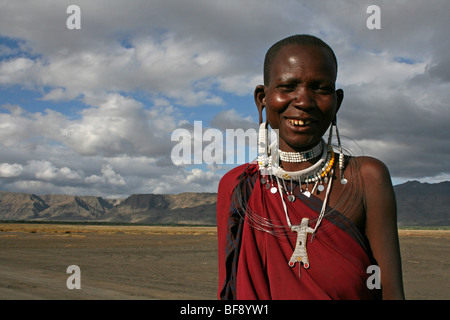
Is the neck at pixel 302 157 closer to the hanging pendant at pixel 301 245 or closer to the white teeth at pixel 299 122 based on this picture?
the white teeth at pixel 299 122

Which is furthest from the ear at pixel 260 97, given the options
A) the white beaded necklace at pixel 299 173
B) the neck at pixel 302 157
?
the neck at pixel 302 157

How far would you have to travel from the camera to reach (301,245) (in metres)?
1.74

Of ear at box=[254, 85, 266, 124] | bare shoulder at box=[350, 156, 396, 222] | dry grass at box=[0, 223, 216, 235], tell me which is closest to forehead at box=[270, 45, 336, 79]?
ear at box=[254, 85, 266, 124]

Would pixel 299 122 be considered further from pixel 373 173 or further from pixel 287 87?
pixel 373 173

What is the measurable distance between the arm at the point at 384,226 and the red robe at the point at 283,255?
0.05 metres

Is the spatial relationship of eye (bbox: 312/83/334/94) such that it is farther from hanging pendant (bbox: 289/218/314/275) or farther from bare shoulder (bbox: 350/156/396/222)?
hanging pendant (bbox: 289/218/314/275)

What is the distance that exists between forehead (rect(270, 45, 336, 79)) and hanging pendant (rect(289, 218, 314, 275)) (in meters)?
0.63

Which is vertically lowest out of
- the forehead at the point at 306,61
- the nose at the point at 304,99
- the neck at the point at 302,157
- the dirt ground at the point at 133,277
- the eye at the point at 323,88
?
the dirt ground at the point at 133,277

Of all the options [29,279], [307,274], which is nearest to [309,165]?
[307,274]

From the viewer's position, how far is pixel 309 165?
1.95 m

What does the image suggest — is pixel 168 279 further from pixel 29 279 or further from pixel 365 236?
pixel 365 236

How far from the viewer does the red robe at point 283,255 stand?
1.68 m

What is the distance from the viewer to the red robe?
1.68 m
